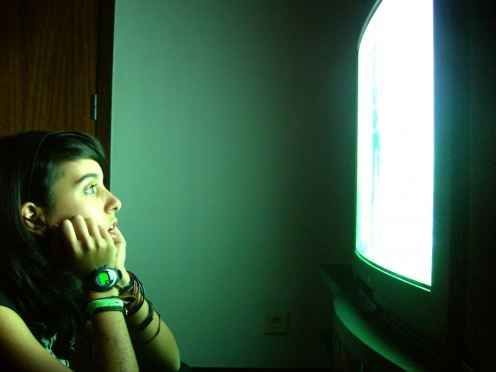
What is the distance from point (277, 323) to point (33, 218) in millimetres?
1408

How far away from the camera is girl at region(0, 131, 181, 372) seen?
760mm

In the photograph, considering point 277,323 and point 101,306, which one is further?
point 277,323

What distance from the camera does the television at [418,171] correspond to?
519mm

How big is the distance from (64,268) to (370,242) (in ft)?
2.57

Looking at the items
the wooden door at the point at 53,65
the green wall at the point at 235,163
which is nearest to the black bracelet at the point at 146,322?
the green wall at the point at 235,163

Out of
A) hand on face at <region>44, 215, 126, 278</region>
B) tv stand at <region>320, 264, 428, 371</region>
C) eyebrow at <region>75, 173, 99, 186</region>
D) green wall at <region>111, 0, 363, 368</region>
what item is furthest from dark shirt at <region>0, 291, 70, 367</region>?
green wall at <region>111, 0, 363, 368</region>

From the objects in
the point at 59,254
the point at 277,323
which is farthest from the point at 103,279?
the point at 277,323

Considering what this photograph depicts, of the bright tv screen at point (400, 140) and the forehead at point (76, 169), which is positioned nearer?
the bright tv screen at point (400, 140)

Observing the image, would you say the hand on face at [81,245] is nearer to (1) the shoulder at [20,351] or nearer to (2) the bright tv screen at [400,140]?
(1) the shoulder at [20,351]

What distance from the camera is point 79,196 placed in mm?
854

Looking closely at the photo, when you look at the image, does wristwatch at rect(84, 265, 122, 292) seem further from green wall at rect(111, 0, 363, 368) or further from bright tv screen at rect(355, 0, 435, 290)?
green wall at rect(111, 0, 363, 368)

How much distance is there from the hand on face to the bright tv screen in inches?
25.5

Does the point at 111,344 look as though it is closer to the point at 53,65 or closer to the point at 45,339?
the point at 45,339

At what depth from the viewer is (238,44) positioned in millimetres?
1926
